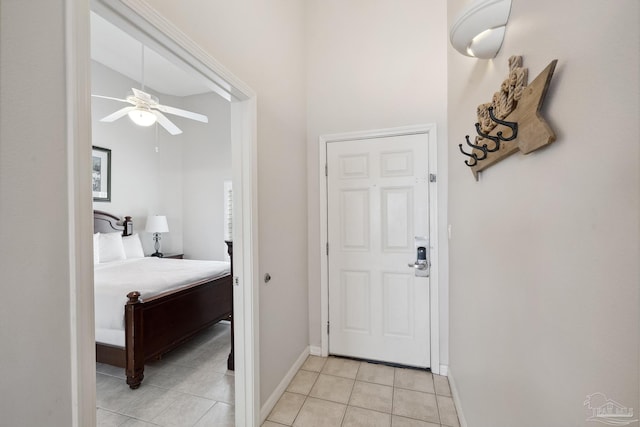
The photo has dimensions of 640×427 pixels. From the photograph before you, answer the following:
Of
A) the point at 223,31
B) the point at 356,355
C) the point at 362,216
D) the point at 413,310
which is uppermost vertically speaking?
the point at 223,31

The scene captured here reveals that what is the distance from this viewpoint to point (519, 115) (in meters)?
0.77

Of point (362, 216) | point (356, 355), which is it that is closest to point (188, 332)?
point (356, 355)

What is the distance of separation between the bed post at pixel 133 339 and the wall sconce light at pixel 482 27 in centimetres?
261

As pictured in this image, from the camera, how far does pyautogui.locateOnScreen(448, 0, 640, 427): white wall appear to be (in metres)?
0.44

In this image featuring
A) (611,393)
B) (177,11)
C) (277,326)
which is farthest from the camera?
(277,326)

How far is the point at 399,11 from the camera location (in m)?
2.29

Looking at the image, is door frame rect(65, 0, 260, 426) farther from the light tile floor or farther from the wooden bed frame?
the wooden bed frame

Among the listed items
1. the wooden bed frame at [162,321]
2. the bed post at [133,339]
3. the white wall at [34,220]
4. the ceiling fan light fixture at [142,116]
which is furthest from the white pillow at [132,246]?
the white wall at [34,220]

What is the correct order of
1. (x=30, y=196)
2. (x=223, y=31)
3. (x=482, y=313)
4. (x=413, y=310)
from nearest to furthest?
(x=30, y=196)
(x=482, y=313)
(x=223, y=31)
(x=413, y=310)

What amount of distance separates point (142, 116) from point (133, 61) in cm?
174

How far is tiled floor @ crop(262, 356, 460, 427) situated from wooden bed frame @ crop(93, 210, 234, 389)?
78 cm

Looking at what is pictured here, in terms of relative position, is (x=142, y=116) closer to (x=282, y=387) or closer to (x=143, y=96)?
(x=143, y=96)

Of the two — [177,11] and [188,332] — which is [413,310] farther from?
[177,11]

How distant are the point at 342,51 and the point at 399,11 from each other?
57 centimetres
